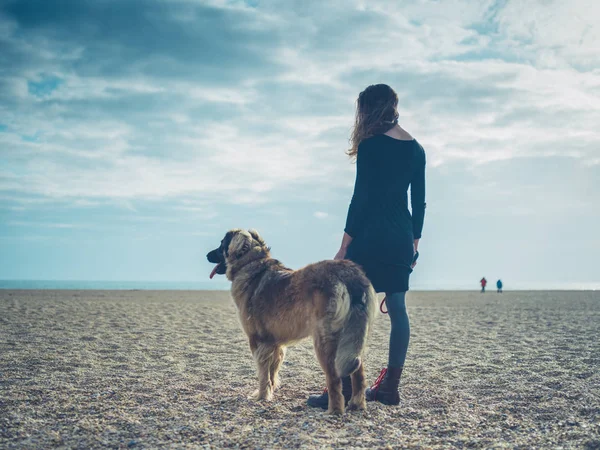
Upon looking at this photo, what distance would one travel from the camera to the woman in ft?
13.1

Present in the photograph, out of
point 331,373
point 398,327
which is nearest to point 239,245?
point 331,373

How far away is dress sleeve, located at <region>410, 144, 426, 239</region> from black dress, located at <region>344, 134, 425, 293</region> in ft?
0.33

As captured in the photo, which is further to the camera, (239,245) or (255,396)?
(239,245)

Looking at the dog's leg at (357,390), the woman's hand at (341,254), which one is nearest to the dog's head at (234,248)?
the woman's hand at (341,254)

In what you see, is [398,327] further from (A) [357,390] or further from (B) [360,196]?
(B) [360,196]

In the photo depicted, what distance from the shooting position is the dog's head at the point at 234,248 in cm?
461

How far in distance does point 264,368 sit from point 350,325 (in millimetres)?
1120

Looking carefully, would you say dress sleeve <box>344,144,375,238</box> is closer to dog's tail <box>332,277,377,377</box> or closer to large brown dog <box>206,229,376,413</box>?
large brown dog <box>206,229,376,413</box>

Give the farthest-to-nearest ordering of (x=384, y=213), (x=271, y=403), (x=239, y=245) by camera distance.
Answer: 1. (x=239, y=245)
2. (x=271, y=403)
3. (x=384, y=213)

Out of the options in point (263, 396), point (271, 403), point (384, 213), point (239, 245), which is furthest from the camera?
point (239, 245)

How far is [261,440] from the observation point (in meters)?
3.20

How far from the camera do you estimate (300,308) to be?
388cm

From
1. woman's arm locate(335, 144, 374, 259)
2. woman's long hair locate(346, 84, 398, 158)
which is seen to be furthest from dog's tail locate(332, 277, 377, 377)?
woman's long hair locate(346, 84, 398, 158)

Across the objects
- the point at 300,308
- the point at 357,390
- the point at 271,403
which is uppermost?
the point at 300,308
